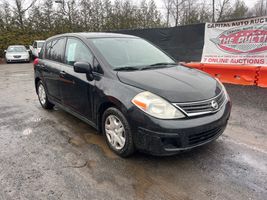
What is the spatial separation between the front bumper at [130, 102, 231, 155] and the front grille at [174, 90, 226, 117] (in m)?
0.06

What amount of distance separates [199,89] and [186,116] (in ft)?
1.54

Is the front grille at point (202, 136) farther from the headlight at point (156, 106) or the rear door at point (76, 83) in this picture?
the rear door at point (76, 83)

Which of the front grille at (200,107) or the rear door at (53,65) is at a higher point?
the rear door at (53,65)

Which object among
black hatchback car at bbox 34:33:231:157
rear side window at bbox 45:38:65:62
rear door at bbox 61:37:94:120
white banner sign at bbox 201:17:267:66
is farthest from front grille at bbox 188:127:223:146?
white banner sign at bbox 201:17:267:66

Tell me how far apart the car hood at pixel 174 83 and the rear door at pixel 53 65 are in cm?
172

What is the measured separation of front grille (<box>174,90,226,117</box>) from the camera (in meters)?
2.60

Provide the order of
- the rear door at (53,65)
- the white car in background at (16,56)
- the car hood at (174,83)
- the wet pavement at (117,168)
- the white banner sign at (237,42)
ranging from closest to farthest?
1. the wet pavement at (117,168)
2. the car hood at (174,83)
3. the rear door at (53,65)
4. the white banner sign at (237,42)
5. the white car in background at (16,56)

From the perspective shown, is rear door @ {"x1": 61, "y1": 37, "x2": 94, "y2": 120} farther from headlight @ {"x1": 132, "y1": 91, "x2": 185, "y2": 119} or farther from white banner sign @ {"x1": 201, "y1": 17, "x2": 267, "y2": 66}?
white banner sign @ {"x1": 201, "y1": 17, "x2": 267, "y2": 66}

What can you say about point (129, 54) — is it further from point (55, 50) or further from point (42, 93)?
point (42, 93)

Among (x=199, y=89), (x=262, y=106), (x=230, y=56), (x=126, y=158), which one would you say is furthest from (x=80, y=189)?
(x=230, y=56)

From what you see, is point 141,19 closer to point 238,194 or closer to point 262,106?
point 262,106

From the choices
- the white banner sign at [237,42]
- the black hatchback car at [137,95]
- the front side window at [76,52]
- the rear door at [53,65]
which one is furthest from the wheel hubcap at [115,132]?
the white banner sign at [237,42]

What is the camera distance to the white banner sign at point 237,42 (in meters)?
6.40

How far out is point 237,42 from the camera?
695cm
